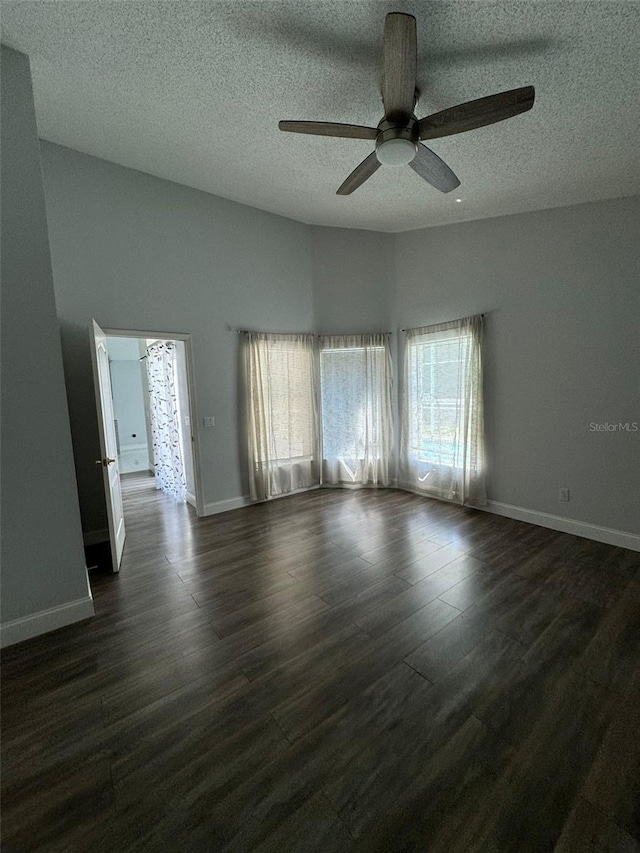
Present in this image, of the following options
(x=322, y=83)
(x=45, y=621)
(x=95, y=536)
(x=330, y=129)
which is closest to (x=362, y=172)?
(x=330, y=129)

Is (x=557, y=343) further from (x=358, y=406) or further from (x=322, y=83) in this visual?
(x=322, y=83)

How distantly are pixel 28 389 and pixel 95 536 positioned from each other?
193cm

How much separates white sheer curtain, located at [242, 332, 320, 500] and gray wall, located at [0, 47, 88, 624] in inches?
85.0

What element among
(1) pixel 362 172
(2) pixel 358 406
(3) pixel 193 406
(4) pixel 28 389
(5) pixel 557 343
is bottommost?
(2) pixel 358 406

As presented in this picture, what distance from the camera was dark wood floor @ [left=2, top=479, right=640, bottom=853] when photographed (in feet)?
3.61

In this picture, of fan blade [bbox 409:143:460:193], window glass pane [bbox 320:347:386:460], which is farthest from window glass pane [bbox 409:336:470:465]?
fan blade [bbox 409:143:460:193]

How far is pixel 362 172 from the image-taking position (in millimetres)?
2195

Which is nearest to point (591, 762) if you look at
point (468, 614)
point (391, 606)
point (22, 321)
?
point (468, 614)

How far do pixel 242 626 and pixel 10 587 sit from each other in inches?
53.5

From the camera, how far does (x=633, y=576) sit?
8.00ft

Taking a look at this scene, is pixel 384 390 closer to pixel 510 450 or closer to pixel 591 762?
pixel 510 450

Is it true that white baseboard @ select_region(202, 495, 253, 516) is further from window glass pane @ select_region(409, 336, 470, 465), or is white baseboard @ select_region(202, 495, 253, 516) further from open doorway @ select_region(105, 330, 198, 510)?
window glass pane @ select_region(409, 336, 470, 465)

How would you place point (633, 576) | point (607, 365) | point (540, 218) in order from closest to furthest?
point (633, 576) < point (607, 365) < point (540, 218)

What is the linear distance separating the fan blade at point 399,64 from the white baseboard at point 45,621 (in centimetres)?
337
